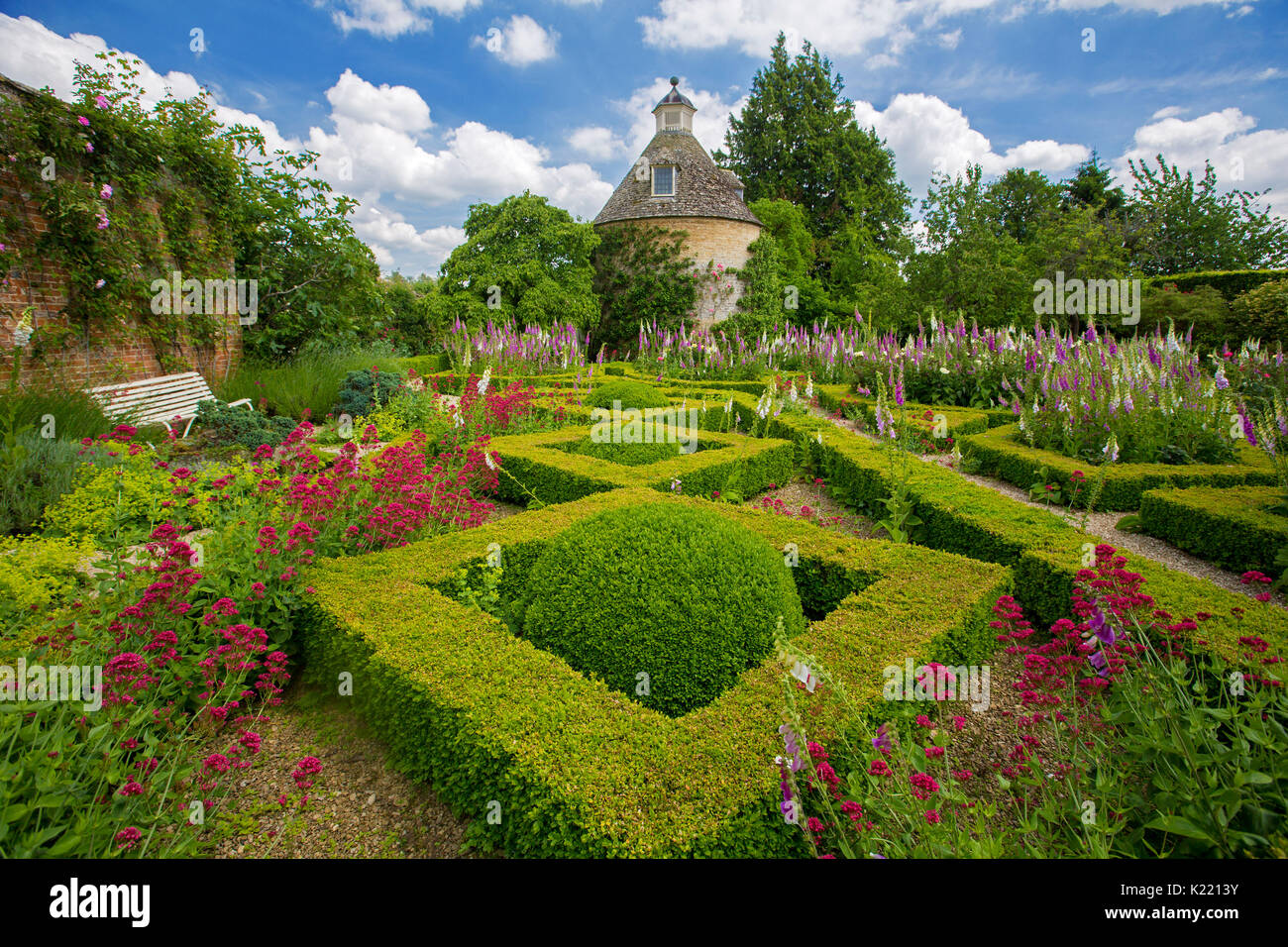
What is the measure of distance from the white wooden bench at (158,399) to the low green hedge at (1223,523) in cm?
1041

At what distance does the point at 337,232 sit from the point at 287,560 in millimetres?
12076

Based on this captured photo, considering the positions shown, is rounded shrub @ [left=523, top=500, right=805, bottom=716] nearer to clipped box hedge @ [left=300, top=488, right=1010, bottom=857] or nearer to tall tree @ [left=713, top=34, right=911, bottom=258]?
clipped box hedge @ [left=300, top=488, right=1010, bottom=857]

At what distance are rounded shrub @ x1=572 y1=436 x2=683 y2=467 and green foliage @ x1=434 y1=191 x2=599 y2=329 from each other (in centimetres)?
1321

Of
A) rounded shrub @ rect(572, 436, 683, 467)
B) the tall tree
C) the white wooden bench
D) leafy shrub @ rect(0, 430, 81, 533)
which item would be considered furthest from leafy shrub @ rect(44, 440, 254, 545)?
the tall tree

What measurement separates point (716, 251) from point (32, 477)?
2178cm

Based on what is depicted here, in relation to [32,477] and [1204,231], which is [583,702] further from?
[1204,231]

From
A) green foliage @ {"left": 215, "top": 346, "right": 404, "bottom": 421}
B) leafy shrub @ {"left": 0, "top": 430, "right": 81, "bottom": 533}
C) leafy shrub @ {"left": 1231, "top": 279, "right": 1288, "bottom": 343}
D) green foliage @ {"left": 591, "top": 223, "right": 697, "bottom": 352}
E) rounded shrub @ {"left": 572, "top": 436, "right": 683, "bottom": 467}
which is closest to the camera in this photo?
leafy shrub @ {"left": 0, "top": 430, "right": 81, "bottom": 533}

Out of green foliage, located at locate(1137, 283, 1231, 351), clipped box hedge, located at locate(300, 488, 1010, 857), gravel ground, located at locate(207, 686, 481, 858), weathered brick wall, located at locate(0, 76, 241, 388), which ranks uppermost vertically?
green foliage, located at locate(1137, 283, 1231, 351)

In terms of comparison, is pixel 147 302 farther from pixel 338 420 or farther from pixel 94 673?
pixel 94 673

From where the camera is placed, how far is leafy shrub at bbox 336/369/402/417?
9.82 metres

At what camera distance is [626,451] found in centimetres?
705

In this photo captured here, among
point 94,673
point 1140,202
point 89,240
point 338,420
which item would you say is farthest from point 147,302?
point 1140,202

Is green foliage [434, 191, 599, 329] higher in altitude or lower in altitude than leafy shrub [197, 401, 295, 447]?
higher
